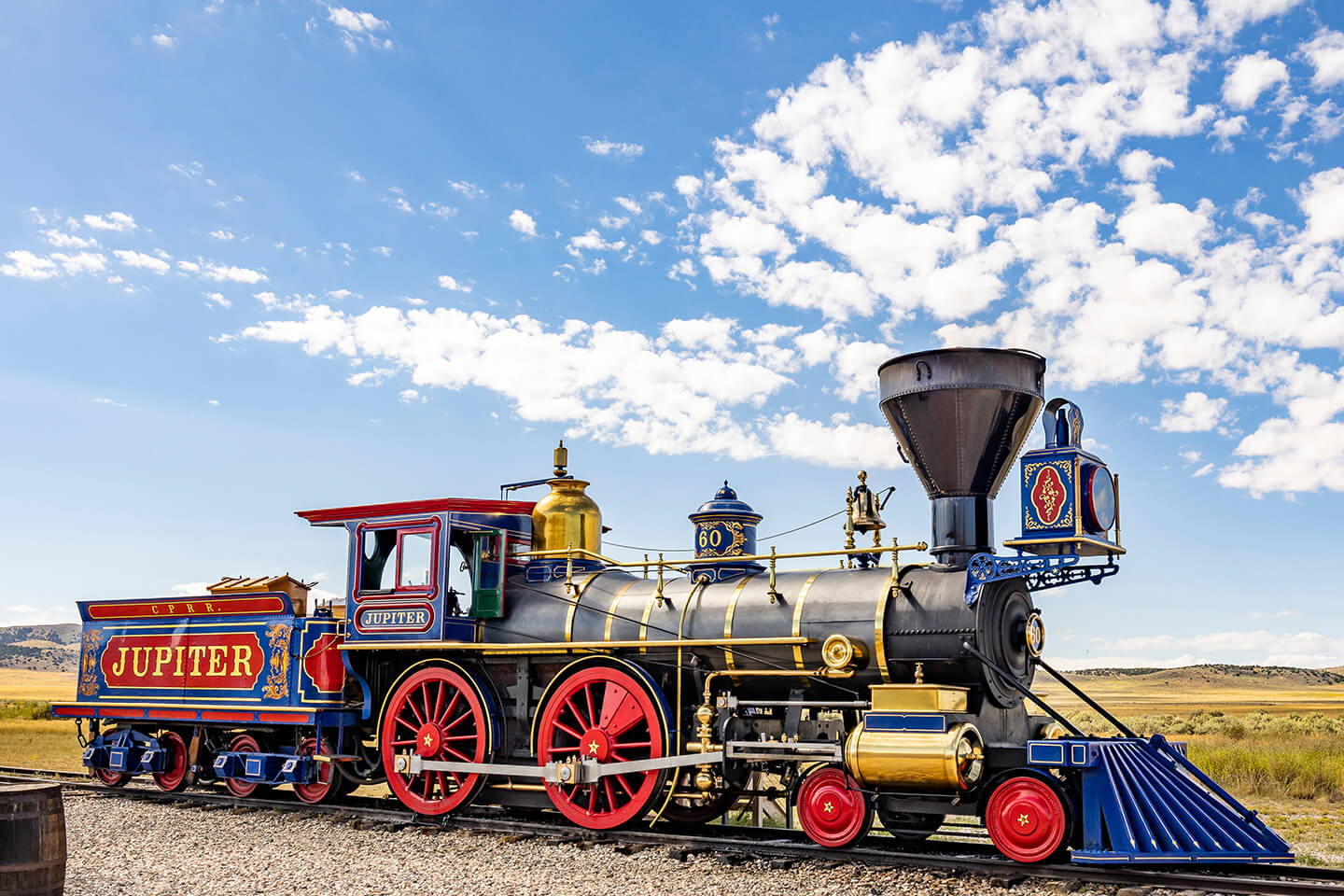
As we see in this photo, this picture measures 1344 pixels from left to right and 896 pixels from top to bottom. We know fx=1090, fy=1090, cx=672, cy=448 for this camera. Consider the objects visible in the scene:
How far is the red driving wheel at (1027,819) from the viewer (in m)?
8.50

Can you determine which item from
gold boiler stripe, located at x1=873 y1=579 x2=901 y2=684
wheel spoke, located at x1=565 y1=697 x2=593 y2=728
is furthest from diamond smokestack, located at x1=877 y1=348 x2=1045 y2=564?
wheel spoke, located at x1=565 y1=697 x2=593 y2=728

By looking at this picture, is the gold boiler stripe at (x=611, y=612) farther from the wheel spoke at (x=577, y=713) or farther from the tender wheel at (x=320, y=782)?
the tender wheel at (x=320, y=782)

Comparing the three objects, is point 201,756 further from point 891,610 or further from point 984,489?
point 984,489

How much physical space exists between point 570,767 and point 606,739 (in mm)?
432

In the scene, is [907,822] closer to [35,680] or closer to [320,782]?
[320,782]

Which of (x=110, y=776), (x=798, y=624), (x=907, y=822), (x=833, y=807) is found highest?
(x=798, y=624)

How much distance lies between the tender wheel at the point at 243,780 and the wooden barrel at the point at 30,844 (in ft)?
19.8

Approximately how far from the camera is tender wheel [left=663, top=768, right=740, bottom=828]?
1054cm

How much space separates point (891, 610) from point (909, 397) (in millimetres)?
1943

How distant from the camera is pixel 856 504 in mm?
10570

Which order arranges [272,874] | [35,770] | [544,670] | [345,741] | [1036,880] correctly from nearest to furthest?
[1036,880] → [272,874] → [544,670] → [345,741] → [35,770]

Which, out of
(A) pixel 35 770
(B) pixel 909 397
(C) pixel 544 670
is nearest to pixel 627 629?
(C) pixel 544 670

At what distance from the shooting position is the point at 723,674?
10461mm

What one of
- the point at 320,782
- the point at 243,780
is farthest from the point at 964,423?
the point at 243,780
